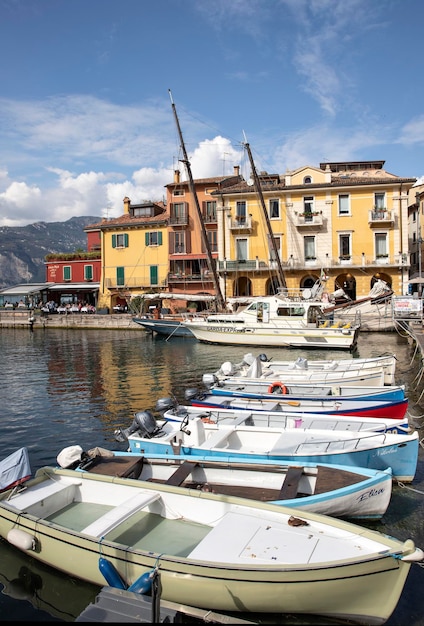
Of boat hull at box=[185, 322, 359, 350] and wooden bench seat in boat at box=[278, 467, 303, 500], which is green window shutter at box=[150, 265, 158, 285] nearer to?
boat hull at box=[185, 322, 359, 350]

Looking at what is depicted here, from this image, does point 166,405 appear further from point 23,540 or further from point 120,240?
point 120,240

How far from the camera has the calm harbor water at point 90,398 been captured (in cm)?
705

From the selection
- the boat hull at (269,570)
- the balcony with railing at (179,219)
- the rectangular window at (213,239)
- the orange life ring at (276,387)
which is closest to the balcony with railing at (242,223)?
the rectangular window at (213,239)

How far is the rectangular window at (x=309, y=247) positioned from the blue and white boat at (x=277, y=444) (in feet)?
125

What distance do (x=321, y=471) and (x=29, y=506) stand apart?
479 centimetres

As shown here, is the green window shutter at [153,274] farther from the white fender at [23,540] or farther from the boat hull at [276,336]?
the white fender at [23,540]

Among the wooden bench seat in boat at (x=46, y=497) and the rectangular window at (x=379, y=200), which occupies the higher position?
the rectangular window at (x=379, y=200)

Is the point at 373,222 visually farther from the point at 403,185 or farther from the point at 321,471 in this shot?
the point at 321,471

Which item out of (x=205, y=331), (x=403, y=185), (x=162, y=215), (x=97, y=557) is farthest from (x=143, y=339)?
(x=97, y=557)

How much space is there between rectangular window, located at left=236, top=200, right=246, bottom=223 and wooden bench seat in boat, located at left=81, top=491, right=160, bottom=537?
43.1 meters

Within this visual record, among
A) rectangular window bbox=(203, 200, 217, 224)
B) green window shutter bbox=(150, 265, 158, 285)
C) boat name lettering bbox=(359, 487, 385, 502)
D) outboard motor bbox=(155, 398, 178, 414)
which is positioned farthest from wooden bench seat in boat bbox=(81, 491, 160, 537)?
green window shutter bbox=(150, 265, 158, 285)

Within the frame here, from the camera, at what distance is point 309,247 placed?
1896 inches

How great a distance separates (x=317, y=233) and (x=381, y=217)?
5921 mm

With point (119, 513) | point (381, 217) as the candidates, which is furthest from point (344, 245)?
point (119, 513)
